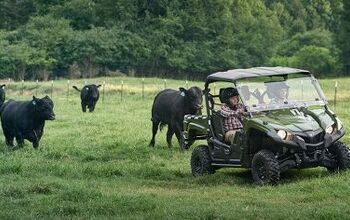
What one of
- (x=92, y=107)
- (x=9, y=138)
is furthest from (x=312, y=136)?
(x=92, y=107)

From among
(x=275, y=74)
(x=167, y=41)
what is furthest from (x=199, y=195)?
(x=167, y=41)

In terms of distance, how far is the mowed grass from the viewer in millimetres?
10586

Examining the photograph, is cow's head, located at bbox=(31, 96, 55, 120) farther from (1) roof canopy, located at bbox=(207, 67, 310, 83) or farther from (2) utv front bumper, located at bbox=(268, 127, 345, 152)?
(2) utv front bumper, located at bbox=(268, 127, 345, 152)

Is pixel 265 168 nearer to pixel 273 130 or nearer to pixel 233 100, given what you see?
pixel 273 130

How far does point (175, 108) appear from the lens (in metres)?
20.6

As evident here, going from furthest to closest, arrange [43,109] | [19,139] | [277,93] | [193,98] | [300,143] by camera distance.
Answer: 1. [43,109]
2. [19,139]
3. [193,98]
4. [277,93]
5. [300,143]

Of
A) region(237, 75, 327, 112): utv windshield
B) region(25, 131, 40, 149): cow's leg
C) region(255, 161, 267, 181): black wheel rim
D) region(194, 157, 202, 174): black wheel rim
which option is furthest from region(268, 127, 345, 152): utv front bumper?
region(25, 131, 40, 149): cow's leg

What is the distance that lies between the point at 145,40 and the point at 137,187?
71.3 meters

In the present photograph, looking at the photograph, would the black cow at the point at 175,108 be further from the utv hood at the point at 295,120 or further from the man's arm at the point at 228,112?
the utv hood at the point at 295,120

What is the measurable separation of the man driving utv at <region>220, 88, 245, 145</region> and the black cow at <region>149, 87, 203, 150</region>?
551cm

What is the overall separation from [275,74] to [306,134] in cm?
183

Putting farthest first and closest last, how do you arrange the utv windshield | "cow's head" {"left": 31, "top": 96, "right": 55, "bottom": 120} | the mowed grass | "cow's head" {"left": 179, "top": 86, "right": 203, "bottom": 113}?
"cow's head" {"left": 31, "top": 96, "right": 55, "bottom": 120}
"cow's head" {"left": 179, "top": 86, "right": 203, "bottom": 113}
the utv windshield
the mowed grass

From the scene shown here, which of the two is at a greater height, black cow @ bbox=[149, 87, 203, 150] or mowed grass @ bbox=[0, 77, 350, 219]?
black cow @ bbox=[149, 87, 203, 150]

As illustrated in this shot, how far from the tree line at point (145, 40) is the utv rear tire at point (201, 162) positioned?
2425 inches
